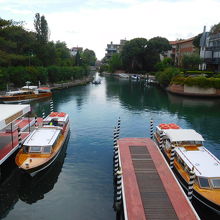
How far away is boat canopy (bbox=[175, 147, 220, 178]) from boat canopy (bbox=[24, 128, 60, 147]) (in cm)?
1273

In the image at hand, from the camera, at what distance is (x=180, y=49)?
146 m

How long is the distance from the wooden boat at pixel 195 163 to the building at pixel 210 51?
257 feet

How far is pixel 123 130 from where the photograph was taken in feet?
131

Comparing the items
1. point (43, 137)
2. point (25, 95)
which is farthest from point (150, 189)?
point (25, 95)

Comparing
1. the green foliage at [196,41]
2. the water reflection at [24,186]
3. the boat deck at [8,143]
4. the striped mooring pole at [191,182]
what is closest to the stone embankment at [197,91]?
the green foliage at [196,41]

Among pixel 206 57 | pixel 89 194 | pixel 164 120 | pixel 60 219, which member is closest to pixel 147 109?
pixel 164 120

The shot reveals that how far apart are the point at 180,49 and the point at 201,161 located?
135m

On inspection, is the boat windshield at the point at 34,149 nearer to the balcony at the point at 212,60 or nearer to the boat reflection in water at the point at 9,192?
the boat reflection in water at the point at 9,192

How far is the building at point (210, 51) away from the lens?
3775 inches

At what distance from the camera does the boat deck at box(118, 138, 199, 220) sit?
15781 mm

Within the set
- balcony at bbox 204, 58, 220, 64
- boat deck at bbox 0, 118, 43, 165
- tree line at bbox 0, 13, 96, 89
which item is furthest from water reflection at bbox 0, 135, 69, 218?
balcony at bbox 204, 58, 220, 64

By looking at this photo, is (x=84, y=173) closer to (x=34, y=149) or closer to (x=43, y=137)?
(x=34, y=149)

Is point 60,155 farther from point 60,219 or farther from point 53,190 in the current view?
point 60,219

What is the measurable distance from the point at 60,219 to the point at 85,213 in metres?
1.86
